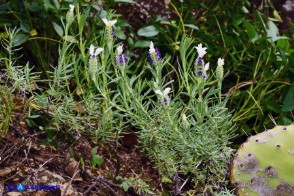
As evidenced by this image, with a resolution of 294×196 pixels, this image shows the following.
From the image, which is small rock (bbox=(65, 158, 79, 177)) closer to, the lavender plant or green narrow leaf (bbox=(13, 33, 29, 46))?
the lavender plant

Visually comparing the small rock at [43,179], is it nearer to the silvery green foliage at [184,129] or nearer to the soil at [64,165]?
the soil at [64,165]

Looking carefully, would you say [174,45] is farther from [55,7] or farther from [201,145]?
[201,145]

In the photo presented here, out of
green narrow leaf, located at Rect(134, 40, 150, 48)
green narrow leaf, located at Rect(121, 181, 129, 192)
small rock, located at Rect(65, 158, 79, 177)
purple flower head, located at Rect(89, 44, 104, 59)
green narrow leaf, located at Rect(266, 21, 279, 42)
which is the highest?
purple flower head, located at Rect(89, 44, 104, 59)

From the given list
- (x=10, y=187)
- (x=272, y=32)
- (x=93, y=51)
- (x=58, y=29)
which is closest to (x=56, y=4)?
(x=58, y=29)

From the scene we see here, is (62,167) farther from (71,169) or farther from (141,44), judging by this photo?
(141,44)

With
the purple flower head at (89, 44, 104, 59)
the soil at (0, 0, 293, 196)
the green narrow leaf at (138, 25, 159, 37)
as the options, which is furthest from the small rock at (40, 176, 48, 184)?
the green narrow leaf at (138, 25, 159, 37)

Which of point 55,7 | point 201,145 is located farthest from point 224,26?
point 201,145
